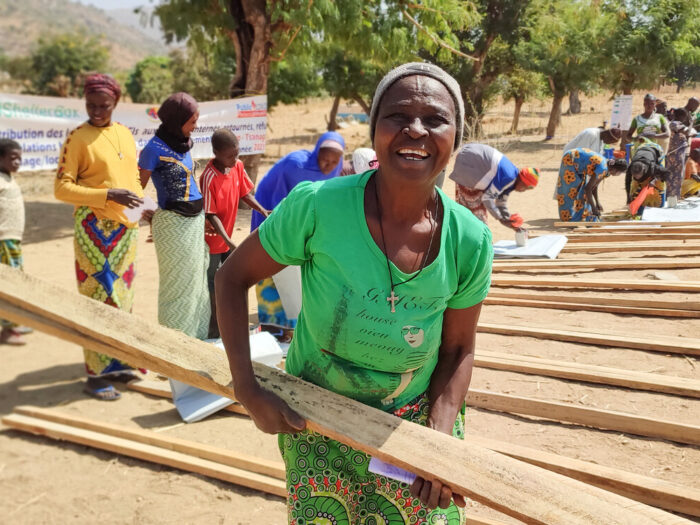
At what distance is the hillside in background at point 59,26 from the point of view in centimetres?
9600

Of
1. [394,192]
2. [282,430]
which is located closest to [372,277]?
[394,192]

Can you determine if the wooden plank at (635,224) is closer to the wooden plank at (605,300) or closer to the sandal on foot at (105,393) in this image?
the wooden plank at (605,300)

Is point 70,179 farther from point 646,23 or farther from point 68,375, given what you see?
point 646,23

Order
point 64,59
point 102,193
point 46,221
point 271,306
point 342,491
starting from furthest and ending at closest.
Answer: point 64,59 < point 46,221 < point 271,306 < point 102,193 < point 342,491

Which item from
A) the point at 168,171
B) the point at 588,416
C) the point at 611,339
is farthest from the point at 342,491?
the point at 168,171

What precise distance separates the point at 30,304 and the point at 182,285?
298 cm

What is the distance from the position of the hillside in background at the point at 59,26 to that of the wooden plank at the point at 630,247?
56715 mm

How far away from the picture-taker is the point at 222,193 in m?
4.47

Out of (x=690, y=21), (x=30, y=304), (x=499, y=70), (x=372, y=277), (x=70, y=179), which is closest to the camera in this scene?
(x=30, y=304)

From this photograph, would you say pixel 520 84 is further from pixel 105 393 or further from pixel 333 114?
pixel 105 393

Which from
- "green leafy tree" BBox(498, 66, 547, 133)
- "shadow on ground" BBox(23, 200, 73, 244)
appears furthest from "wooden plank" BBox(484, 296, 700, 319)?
"green leafy tree" BBox(498, 66, 547, 133)

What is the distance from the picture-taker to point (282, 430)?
1463 mm

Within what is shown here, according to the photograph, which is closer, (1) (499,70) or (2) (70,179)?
(2) (70,179)

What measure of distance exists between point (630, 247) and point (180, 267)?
14.5 feet
